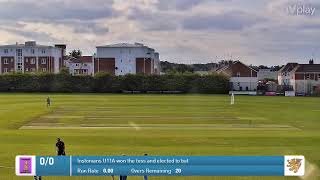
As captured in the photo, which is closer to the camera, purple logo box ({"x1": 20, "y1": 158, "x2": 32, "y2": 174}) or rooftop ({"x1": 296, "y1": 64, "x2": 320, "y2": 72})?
purple logo box ({"x1": 20, "y1": 158, "x2": 32, "y2": 174})

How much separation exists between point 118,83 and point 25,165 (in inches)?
3586

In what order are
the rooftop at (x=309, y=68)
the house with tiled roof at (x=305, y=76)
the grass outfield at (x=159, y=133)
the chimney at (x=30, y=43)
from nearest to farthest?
the grass outfield at (x=159, y=133)
the house with tiled roof at (x=305, y=76)
the rooftop at (x=309, y=68)
the chimney at (x=30, y=43)

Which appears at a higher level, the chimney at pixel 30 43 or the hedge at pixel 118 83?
the chimney at pixel 30 43

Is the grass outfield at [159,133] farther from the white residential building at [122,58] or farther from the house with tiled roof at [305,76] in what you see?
the white residential building at [122,58]

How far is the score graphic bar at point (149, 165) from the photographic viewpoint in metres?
13.8

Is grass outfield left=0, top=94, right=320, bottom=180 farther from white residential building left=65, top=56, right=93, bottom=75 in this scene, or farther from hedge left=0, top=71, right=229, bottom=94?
white residential building left=65, top=56, right=93, bottom=75

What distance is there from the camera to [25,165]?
1396 cm

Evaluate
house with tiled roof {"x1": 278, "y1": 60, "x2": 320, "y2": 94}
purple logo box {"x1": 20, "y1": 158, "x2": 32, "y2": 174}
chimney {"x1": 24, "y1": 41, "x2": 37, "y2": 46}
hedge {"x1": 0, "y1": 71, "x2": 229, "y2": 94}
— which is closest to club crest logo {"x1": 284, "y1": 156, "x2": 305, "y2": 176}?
purple logo box {"x1": 20, "y1": 158, "x2": 32, "y2": 174}

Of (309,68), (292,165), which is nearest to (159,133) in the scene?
(292,165)

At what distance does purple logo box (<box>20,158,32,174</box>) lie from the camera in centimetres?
1391

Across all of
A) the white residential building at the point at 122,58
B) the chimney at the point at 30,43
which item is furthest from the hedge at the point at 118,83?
the chimney at the point at 30,43

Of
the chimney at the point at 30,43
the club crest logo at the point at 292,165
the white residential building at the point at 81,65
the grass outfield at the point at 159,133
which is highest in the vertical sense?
the chimney at the point at 30,43

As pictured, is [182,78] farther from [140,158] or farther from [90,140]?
[140,158]

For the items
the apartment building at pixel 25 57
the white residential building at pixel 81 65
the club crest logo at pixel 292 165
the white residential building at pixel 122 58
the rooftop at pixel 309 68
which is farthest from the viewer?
the white residential building at pixel 81 65
